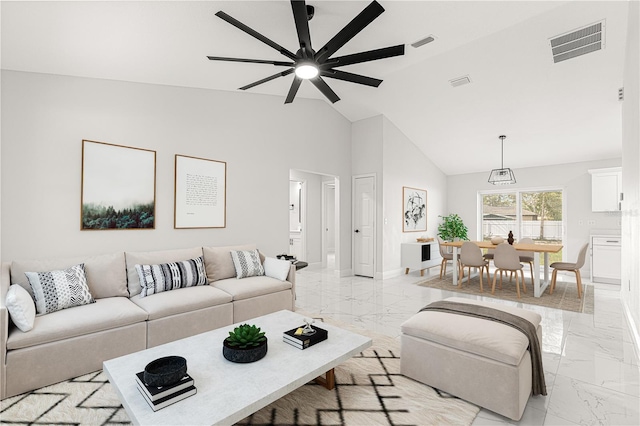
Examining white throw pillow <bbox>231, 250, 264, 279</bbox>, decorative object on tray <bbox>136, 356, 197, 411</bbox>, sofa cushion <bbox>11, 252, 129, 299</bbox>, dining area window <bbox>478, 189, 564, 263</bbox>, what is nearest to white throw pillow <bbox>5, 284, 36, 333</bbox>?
sofa cushion <bbox>11, 252, 129, 299</bbox>

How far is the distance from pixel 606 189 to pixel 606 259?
1312 mm

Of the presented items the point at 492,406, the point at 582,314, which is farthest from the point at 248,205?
the point at 582,314

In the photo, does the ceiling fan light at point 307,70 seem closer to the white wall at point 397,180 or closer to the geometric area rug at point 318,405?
the geometric area rug at point 318,405

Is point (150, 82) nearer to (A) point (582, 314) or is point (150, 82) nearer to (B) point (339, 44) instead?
(B) point (339, 44)

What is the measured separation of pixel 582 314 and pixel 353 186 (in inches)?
164

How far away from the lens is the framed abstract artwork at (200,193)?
156 inches

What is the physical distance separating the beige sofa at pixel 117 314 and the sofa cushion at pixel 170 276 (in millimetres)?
86

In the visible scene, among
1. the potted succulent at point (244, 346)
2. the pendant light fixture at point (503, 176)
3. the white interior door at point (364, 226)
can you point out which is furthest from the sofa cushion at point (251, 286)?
the pendant light fixture at point (503, 176)

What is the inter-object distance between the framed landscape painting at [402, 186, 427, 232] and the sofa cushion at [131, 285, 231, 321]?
179 inches

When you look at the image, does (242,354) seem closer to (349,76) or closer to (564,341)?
(349,76)

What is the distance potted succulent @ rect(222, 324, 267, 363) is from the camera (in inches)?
74.3

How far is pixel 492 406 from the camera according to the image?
77.3 inches

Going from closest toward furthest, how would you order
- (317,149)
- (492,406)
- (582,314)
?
(492,406), (582,314), (317,149)

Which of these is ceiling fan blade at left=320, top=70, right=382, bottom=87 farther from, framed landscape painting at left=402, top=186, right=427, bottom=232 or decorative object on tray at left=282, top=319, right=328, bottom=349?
framed landscape painting at left=402, top=186, right=427, bottom=232
